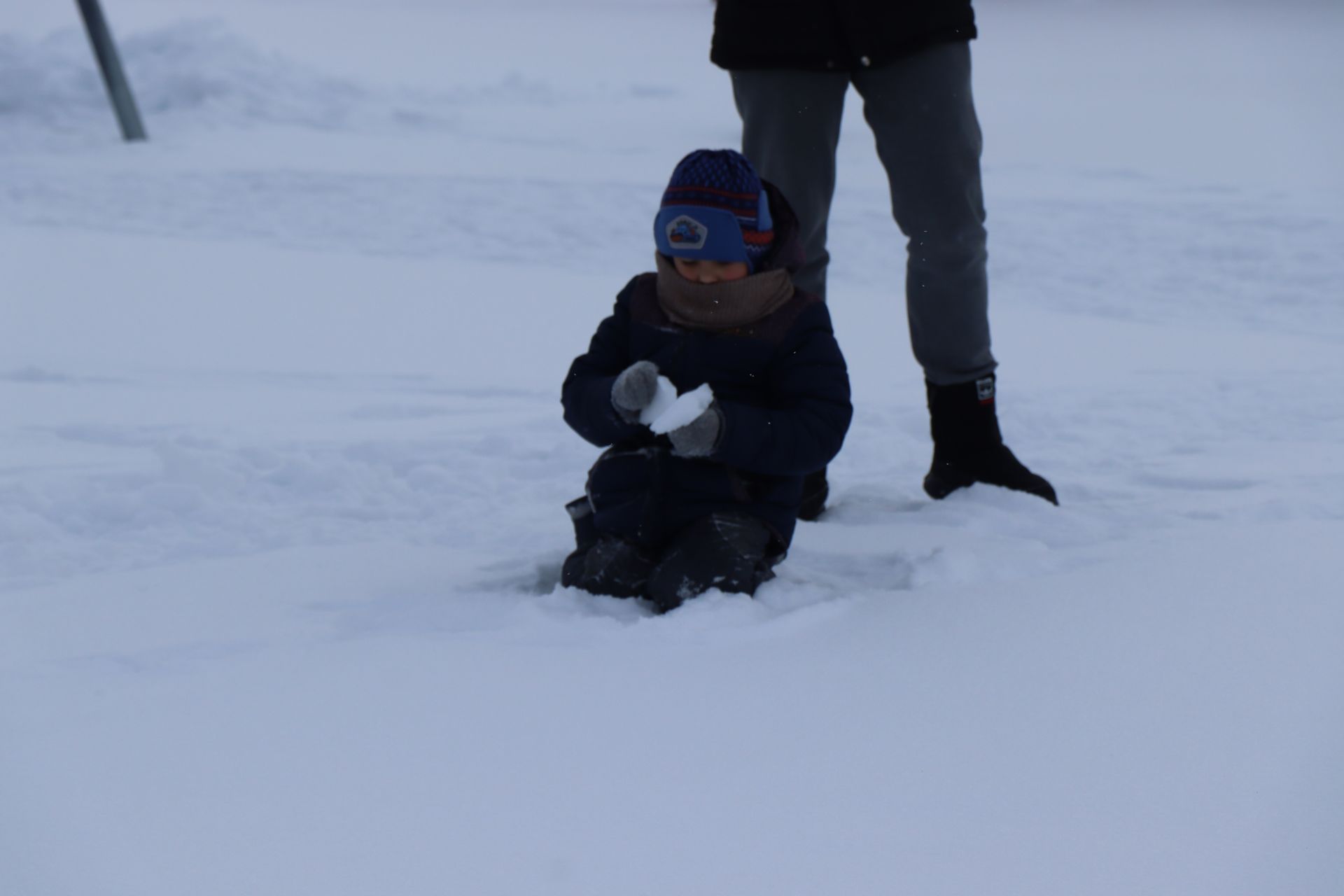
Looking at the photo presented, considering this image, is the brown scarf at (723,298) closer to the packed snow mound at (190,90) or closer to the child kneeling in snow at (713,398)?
the child kneeling in snow at (713,398)

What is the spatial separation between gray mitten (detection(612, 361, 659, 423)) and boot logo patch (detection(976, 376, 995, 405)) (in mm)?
889

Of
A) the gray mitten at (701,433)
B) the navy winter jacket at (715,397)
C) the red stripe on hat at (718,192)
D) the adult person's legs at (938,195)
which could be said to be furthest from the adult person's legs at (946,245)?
the gray mitten at (701,433)

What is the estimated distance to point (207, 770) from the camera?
1.32 m

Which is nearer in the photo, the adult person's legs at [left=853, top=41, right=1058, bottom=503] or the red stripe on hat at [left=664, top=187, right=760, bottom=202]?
the red stripe on hat at [left=664, top=187, right=760, bottom=202]

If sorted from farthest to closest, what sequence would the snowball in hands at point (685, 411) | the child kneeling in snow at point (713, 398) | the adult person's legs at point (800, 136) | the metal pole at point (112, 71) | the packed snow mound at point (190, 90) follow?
the packed snow mound at point (190, 90)
the metal pole at point (112, 71)
the adult person's legs at point (800, 136)
the child kneeling in snow at point (713, 398)
the snowball in hands at point (685, 411)

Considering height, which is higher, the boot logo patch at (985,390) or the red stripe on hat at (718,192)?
the red stripe on hat at (718,192)

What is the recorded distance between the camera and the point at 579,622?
1.74m

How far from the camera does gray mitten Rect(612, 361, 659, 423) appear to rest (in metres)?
1.81

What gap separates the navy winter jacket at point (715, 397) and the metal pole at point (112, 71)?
7.74 m

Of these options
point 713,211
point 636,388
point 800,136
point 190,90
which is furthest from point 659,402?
point 190,90

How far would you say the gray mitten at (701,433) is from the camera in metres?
1.79

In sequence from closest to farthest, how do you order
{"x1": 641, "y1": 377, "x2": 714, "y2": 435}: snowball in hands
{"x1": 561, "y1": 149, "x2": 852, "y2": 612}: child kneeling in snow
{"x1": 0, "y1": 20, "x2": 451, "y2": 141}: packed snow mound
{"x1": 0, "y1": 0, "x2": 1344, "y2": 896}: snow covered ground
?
1. {"x1": 0, "y1": 0, "x2": 1344, "y2": 896}: snow covered ground
2. {"x1": 641, "y1": 377, "x2": 714, "y2": 435}: snowball in hands
3. {"x1": 561, "y1": 149, "x2": 852, "y2": 612}: child kneeling in snow
4. {"x1": 0, "y1": 20, "x2": 451, "y2": 141}: packed snow mound

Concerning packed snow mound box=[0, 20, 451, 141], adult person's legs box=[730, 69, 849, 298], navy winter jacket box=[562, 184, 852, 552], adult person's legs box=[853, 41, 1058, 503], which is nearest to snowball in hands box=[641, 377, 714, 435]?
navy winter jacket box=[562, 184, 852, 552]

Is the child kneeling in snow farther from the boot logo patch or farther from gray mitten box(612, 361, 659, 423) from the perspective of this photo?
the boot logo patch
